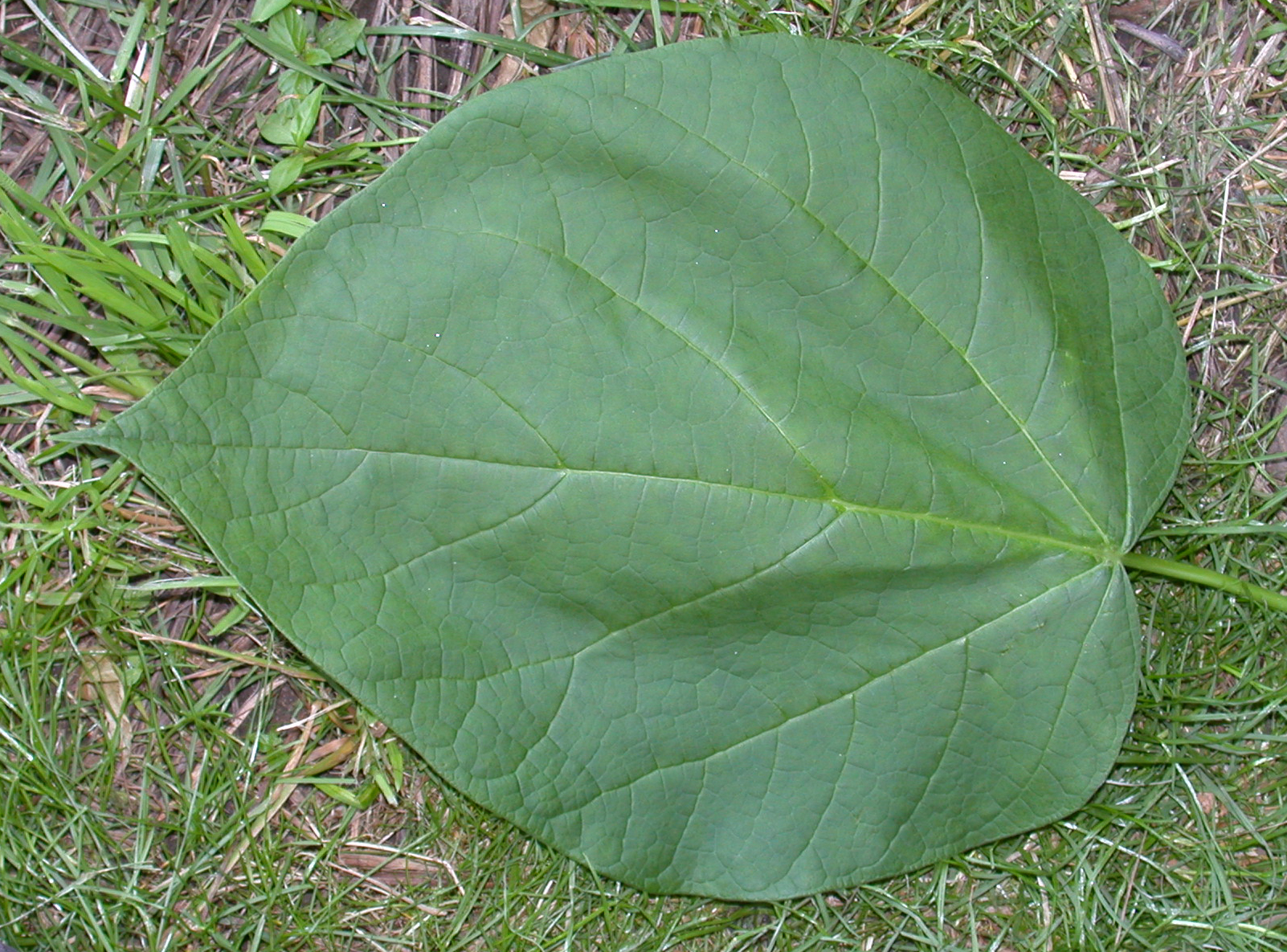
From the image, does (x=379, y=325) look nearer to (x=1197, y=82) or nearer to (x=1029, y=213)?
(x=1029, y=213)

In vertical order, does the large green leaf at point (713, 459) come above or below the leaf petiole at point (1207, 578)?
above

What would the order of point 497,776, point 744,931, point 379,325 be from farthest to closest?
point 744,931, point 497,776, point 379,325

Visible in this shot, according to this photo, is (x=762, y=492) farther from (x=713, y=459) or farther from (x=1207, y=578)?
(x=1207, y=578)

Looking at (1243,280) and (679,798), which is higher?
(1243,280)

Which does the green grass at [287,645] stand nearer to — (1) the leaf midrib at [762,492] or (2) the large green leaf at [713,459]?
(2) the large green leaf at [713,459]

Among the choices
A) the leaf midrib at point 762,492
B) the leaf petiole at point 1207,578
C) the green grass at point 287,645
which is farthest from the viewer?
the green grass at point 287,645

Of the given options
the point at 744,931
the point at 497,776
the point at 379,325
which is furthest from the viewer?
the point at 744,931

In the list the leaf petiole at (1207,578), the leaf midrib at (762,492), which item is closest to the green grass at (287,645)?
the leaf petiole at (1207,578)

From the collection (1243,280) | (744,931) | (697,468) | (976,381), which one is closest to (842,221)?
(976,381)
